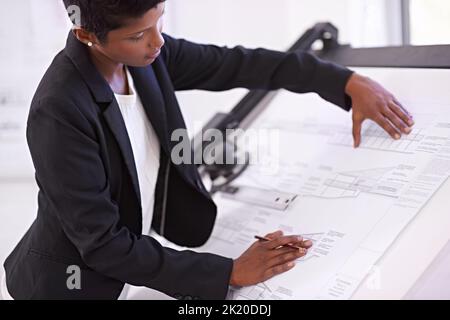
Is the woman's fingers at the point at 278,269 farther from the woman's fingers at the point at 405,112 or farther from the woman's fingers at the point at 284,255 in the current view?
the woman's fingers at the point at 405,112

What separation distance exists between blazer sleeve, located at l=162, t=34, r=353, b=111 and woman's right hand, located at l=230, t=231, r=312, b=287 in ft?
1.14

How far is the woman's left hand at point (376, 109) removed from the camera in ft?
3.42

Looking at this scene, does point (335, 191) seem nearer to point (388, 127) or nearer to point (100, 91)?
point (388, 127)

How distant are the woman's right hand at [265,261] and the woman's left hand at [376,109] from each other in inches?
11.3

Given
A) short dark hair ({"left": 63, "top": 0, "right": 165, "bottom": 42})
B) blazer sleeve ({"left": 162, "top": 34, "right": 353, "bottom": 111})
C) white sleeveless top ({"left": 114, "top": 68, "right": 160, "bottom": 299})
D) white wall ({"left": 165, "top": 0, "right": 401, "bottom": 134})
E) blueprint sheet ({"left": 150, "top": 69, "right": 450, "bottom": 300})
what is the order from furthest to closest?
1. white wall ({"left": 165, "top": 0, "right": 401, "bottom": 134})
2. blazer sleeve ({"left": 162, "top": 34, "right": 353, "bottom": 111})
3. white sleeveless top ({"left": 114, "top": 68, "right": 160, "bottom": 299})
4. blueprint sheet ({"left": 150, "top": 69, "right": 450, "bottom": 300})
5. short dark hair ({"left": 63, "top": 0, "right": 165, "bottom": 42})

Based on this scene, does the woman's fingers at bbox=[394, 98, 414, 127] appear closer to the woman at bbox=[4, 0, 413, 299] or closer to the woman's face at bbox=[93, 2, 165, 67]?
the woman at bbox=[4, 0, 413, 299]

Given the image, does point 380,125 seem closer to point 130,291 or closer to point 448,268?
point 448,268

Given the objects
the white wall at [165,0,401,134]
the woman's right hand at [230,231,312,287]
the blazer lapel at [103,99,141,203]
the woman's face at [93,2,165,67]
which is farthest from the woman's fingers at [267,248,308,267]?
the white wall at [165,0,401,134]

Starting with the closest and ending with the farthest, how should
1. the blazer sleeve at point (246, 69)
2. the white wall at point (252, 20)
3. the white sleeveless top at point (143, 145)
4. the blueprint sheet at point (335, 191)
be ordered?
the blueprint sheet at point (335, 191), the white sleeveless top at point (143, 145), the blazer sleeve at point (246, 69), the white wall at point (252, 20)

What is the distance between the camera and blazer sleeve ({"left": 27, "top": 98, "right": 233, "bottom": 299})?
2.75ft

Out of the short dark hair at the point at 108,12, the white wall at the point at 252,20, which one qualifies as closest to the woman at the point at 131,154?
the short dark hair at the point at 108,12

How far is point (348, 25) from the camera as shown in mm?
1877

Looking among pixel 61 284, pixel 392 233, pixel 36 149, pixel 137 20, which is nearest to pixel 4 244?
pixel 61 284
